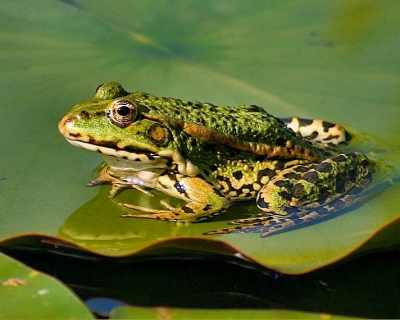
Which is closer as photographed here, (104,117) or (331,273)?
(331,273)

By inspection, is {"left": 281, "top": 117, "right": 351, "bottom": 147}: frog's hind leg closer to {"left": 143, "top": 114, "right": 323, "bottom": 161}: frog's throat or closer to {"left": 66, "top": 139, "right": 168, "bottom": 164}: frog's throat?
{"left": 143, "top": 114, "right": 323, "bottom": 161}: frog's throat

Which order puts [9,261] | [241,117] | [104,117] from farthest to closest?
[241,117], [104,117], [9,261]

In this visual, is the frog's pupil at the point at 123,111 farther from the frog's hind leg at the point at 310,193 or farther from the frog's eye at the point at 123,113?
the frog's hind leg at the point at 310,193

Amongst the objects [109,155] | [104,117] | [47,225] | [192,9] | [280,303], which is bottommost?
[280,303]

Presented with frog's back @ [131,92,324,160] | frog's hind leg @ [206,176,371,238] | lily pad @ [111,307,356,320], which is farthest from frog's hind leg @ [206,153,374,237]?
lily pad @ [111,307,356,320]

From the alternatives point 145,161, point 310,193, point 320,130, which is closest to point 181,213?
point 145,161

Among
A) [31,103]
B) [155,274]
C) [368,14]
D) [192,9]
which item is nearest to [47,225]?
[155,274]

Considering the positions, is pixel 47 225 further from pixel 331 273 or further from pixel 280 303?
pixel 331 273

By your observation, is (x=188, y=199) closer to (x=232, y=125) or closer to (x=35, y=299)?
(x=232, y=125)
